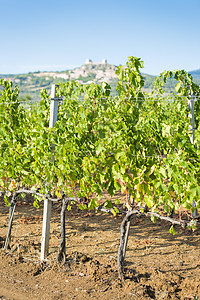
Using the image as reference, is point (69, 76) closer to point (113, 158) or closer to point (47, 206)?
point (47, 206)

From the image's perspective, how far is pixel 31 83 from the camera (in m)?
162

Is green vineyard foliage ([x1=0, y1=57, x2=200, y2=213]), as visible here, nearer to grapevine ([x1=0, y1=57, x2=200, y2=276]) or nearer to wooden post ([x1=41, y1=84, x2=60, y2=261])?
Answer: grapevine ([x1=0, y1=57, x2=200, y2=276])

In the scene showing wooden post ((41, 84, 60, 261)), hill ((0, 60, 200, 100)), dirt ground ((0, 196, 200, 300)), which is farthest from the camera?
hill ((0, 60, 200, 100))

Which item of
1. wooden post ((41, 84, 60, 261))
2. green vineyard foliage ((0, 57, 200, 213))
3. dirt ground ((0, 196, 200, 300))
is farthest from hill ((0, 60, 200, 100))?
green vineyard foliage ((0, 57, 200, 213))

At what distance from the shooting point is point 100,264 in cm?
476

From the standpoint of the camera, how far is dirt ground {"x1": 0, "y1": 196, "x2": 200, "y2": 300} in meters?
3.98

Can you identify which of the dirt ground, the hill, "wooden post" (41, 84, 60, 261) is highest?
the hill

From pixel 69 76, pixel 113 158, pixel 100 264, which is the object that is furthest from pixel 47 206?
pixel 69 76

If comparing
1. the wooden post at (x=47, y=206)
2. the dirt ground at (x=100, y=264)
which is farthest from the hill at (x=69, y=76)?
the wooden post at (x=47, y=206)

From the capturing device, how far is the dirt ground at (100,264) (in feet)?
13.1

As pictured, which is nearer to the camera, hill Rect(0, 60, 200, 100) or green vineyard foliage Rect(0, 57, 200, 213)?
green vineyard foliage Rect(0, 57, 200, 213)

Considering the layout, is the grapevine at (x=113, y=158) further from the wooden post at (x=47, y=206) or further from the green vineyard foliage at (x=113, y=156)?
the wooden post at (x=47, y=206)

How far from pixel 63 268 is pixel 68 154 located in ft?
5.58

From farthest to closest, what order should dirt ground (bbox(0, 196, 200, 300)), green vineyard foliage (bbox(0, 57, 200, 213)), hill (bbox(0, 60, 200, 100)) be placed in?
hill (bbox(0, 60, 200, 100))
dirt ground (bbox(0, 196, 200, 300))
green vineyard foliage (bbox(0, 57, 200, 213))
